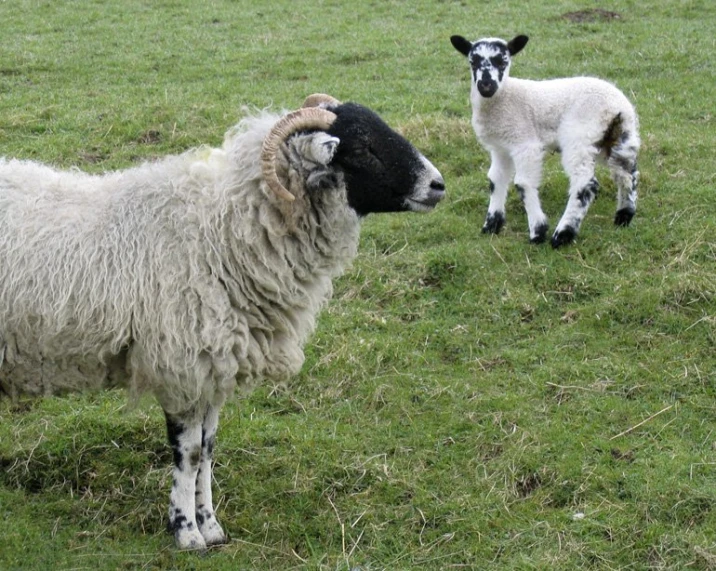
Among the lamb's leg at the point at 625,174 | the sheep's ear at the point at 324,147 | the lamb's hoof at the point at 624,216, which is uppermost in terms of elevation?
the sheep's ear at the point at 324,147

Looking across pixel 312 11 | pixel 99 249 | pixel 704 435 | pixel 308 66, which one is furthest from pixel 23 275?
pixel 312 11

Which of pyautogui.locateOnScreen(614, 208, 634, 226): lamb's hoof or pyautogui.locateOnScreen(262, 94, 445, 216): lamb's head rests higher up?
pyautogui.locateOnScreen(262, 94, 445, 216): lamb's head

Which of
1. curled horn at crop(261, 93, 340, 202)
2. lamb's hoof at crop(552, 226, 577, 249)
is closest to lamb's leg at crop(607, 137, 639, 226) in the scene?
lamb's hoof at crop(552, 226, 577, 249)

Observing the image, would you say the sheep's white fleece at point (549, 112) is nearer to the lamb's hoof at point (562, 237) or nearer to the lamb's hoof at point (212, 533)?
the lamb's hoof at point (562, 237)

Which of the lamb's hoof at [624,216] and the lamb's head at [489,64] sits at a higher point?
the lamb's head at [489,64]

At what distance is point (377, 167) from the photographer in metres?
5.02

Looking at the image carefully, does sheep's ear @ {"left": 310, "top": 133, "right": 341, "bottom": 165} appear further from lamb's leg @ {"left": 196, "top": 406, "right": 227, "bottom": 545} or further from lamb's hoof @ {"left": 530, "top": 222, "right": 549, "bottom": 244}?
lamb's hoof @ {"left": 530, "top": 222, "right": 549, "bottom": 244}

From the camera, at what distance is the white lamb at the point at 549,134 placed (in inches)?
324

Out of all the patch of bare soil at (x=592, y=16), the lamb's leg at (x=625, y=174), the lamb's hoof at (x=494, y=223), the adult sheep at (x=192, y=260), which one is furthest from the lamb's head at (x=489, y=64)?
the patch of bare soil at (x=592, y=16)

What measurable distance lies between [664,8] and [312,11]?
5.89m

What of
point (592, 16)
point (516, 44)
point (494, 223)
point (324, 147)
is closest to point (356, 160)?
point (324, 147)

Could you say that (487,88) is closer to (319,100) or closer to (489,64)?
(489,64)

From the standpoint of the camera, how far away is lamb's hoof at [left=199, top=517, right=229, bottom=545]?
5.27 metres

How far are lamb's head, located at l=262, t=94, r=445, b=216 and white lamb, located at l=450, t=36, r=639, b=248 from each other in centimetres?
331
